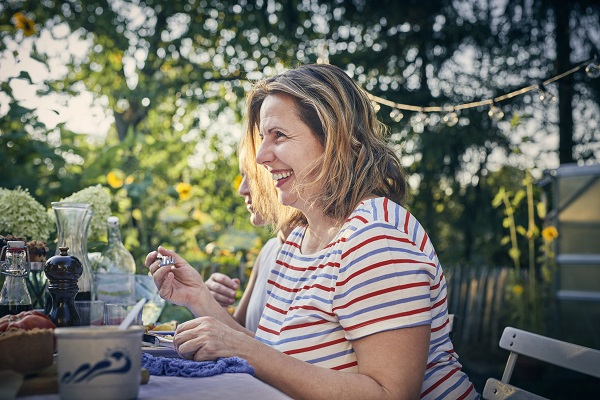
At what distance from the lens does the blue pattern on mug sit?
2.80 ft

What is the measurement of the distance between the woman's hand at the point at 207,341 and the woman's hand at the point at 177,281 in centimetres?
48

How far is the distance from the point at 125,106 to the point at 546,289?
187 inches

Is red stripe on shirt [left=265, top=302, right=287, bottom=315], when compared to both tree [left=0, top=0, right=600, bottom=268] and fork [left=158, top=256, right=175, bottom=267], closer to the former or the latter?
fork [left=158, top=256, right=175, bottom=267]

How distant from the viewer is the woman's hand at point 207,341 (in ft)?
4.08

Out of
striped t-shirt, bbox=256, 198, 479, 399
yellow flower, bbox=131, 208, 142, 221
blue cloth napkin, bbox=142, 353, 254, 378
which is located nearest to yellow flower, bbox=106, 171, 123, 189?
yellow flower, bbox=131, 208, 142, 221

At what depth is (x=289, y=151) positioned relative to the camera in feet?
5.88

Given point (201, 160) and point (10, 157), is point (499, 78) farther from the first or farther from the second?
point (10, 157)

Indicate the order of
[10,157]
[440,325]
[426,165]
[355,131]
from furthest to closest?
1. [426,165]
2. [10,157]
3. [355,131]
4. [440,325]

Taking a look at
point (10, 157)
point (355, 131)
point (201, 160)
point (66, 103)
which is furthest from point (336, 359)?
point (201, 160)

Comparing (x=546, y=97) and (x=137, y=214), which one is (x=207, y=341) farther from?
(x=137, y=214)

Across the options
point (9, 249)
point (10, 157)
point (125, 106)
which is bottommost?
point (9, 249)

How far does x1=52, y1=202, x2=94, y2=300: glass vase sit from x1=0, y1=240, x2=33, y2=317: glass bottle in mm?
270

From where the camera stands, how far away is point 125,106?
7.02m

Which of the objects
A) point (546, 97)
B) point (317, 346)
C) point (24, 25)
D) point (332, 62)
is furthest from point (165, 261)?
point (332, 62)
